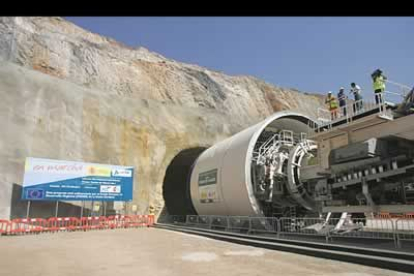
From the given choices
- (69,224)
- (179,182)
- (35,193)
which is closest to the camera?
(35,193)

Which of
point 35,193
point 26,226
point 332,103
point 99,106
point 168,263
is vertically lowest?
point 168,263

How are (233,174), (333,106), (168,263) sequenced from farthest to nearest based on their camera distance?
(233,174) < (333,106) < (168,263)

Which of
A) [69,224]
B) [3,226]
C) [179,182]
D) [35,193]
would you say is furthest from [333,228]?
[179,182]

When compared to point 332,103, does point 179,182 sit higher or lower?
lower

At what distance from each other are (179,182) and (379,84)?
22.9 metres

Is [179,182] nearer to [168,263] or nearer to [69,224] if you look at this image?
[69,224]

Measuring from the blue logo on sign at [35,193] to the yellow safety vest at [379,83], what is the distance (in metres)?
17.8

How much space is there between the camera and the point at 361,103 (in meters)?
11.1

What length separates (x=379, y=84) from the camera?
10.1 meters

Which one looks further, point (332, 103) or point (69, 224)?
point (69, 224)

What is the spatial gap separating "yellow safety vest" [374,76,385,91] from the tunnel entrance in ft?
66.1

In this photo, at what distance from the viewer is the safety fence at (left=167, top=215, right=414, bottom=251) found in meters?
9.89

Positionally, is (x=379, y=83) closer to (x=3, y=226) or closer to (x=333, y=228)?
(x=333, y=228)
